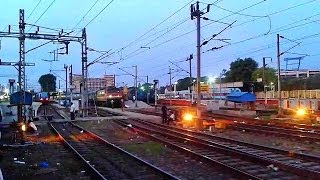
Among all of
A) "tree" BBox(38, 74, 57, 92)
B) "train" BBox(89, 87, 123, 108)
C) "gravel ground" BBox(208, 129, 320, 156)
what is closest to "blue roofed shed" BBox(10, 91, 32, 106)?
"gravel ground" BBox(208, 129, 320, 156)

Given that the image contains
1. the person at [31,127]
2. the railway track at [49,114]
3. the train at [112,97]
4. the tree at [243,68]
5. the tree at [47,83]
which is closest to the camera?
the person at [31,127]

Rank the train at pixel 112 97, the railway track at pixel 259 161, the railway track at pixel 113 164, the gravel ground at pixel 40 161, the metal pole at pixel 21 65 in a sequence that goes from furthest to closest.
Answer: the train at pixel 112 97 < the metal pole at pixel 21 65 < the gravel ground at pixel 40 161 < the railway track at pixel 113 164 < the railway track at pixel 259 161

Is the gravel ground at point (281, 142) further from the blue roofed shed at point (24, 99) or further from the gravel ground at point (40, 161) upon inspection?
the blue roofed shed at point (24, 99)

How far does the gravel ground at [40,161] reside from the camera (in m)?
13.4

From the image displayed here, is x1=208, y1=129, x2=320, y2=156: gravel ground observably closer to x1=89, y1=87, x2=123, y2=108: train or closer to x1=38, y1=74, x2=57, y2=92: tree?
x1=89, y1=87, x2=123, y2=108: train

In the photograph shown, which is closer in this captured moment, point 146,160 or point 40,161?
point 146,160

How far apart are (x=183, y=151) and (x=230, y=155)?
7.37 feet

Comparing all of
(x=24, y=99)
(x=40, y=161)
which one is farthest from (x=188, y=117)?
(x=40, y=161)

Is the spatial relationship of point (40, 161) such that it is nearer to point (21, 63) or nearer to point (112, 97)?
point (21, 63)

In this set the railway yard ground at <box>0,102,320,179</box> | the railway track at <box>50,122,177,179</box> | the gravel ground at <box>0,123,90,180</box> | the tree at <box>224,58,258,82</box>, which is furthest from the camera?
the tree at <box>224,58,258,82</box>

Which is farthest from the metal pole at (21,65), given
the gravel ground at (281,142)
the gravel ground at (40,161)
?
the gravel ground at (281,142)

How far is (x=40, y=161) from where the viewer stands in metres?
16.5

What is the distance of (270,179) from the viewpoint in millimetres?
11539

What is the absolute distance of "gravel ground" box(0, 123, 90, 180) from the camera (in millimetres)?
13438
